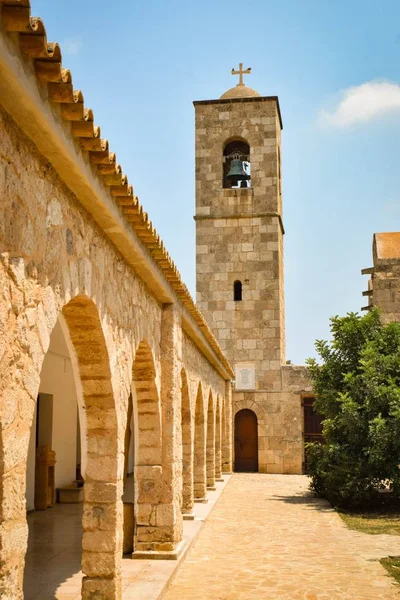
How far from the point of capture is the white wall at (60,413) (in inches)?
423

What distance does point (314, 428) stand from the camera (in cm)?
1916

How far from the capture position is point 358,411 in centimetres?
1225

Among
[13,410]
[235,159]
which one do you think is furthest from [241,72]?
[13,410]

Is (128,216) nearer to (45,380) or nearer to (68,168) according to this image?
(68,168)

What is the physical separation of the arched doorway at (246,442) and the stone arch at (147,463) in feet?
39.4

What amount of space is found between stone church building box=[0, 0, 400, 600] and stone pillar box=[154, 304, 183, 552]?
14 mm

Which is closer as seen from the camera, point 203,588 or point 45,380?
point 203,588

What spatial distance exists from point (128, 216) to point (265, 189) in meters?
15.5

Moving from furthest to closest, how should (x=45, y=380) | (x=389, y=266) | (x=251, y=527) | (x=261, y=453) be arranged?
(x=261, y=453)
(x=389, y=266)
(x=45, y=380)
(x=251, y=527)

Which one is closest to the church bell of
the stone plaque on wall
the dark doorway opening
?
the stone plaque on wall

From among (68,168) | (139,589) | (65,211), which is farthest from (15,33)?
(139,589)

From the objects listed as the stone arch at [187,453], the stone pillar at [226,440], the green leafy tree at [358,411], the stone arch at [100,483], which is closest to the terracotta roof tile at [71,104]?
the stone arch at [100,483]

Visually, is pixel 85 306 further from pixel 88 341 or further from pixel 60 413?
pixel 60 413

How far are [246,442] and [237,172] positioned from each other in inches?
290
